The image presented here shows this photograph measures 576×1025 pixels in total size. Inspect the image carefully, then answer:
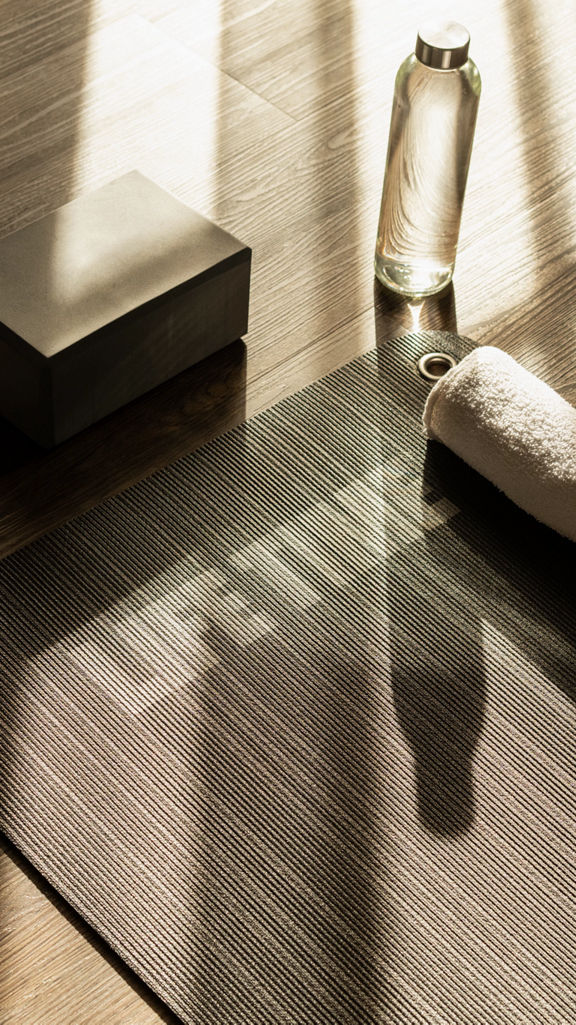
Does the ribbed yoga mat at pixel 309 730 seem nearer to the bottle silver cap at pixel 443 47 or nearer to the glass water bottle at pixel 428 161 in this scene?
the glass water bottle at pixel 428 161

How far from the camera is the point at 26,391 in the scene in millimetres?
1163

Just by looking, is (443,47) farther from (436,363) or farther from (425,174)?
(436,363)

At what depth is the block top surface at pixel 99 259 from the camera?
1.15m

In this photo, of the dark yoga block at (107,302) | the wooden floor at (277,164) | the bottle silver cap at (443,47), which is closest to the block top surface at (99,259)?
the dark yoga block at (107,302)

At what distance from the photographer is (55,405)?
1163 millimetres

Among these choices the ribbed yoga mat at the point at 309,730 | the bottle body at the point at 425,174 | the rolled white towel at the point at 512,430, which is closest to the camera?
the ribbed yoga mat at the point at 309,730

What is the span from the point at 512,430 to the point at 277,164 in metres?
0.58

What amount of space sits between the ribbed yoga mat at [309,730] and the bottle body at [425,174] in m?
0.21

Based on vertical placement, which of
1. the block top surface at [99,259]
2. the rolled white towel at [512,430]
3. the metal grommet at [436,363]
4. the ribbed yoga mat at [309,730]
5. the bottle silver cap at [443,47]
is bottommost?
the ribbed yoga mat at [309,730]

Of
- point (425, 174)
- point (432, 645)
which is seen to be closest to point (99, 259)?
point (425, 174)

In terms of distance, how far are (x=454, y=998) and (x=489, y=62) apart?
1298 mm

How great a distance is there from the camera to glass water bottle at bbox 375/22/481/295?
3.97ft

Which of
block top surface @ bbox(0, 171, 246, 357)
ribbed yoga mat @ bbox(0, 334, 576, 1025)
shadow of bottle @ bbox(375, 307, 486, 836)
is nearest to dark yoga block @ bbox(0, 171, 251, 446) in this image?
block top surface @ bbox(0, 171, 246, 357)

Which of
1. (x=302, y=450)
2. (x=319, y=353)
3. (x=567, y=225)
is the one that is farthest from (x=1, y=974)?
(x=567, y=225)
